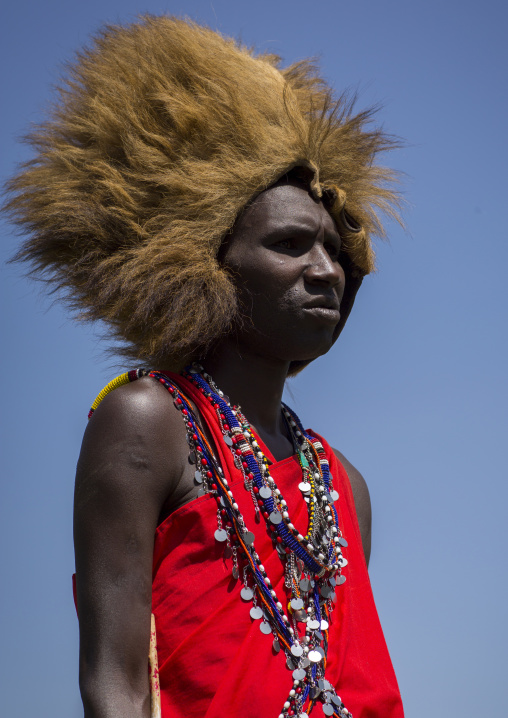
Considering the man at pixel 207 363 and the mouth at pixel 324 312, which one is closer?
the man at pixel 207 363

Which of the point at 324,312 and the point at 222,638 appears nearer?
the point at 222,638

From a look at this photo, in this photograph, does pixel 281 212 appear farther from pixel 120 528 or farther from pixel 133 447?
pixel 120 528

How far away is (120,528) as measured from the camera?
2430mm

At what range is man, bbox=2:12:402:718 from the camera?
245 cm

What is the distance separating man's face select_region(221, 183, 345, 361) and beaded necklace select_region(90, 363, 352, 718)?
0.28 meters

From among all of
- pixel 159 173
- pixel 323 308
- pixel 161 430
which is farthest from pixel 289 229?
pixel 161 430

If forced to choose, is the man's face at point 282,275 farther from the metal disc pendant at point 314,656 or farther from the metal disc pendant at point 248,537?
the metal disc pendant at point 314,656

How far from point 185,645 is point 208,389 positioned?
2.75ft

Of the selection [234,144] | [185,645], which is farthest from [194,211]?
[185,645]

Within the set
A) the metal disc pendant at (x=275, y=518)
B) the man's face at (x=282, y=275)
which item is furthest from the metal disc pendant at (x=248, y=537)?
the man's face at (x=282, y=275)

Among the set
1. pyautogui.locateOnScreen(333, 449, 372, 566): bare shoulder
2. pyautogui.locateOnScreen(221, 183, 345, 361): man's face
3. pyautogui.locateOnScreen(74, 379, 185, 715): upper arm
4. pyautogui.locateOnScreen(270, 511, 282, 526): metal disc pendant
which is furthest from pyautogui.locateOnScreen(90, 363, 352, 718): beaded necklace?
pyautogui.locateOnScreen(333, 449, 372, 566): bare shoulder

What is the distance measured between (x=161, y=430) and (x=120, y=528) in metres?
0.32

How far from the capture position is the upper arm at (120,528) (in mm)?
2344

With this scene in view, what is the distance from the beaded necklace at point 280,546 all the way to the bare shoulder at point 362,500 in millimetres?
419
